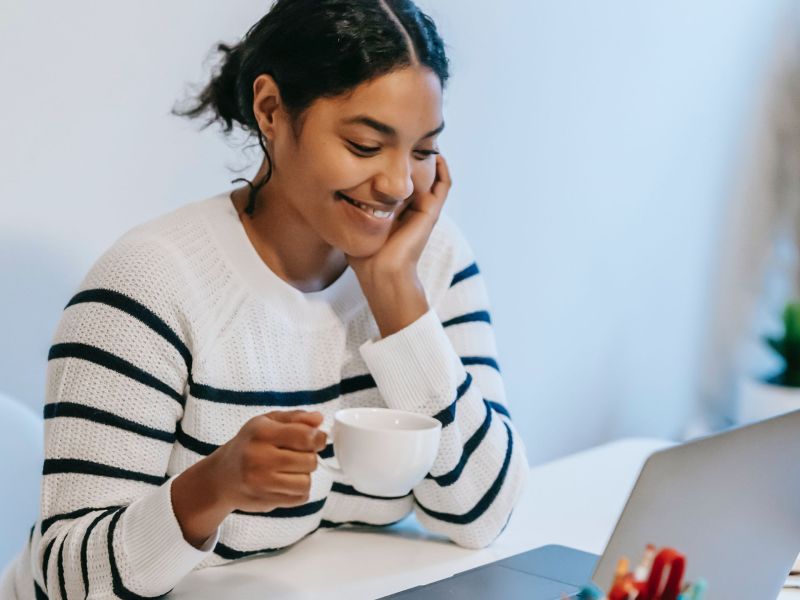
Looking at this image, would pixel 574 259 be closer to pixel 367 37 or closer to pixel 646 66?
pixel 646 66

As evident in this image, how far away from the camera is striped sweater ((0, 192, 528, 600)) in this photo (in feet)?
3.62

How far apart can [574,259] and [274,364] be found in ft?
4.33

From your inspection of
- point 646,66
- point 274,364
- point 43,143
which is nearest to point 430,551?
point 274,364

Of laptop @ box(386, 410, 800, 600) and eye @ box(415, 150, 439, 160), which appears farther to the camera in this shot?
eye @ box(415, 150, 439, 160)

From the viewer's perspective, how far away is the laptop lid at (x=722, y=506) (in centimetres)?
90

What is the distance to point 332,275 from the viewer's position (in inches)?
54.4

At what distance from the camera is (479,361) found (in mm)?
1471

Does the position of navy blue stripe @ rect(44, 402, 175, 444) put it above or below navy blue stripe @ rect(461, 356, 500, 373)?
below

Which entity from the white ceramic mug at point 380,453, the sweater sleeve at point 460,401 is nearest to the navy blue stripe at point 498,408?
the sweater sleeve at point 460,401

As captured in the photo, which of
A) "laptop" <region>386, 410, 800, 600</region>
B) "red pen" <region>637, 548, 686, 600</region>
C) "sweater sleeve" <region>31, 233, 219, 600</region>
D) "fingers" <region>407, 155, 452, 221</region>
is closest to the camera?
"red pen" <region>637, 548, 686, 600</region>

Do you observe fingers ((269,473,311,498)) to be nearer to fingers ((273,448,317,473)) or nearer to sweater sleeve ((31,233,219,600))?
fingers ((273,448,317,473))

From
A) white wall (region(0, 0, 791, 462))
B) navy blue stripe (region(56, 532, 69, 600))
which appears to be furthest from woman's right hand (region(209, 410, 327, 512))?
white wall (region(0, 0, 791, 462))

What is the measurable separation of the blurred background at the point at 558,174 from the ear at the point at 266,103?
0.21 metres

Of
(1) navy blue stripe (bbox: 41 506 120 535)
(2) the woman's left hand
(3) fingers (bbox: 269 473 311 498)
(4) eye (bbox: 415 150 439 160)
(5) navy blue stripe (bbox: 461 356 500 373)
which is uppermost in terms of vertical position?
(4) eye (bbox: 415 150 439 160)
